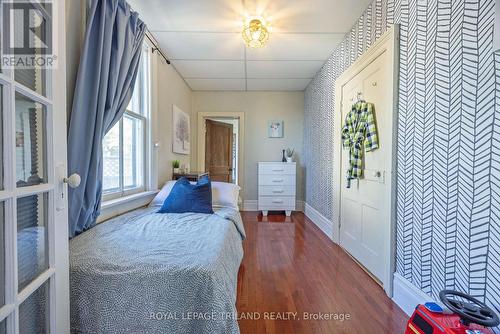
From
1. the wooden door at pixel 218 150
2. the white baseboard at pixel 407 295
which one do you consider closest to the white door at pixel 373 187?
the white baseboard at pixel 407 295

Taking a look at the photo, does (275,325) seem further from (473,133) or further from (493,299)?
(473,133)

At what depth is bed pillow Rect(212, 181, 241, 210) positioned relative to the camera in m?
2.39

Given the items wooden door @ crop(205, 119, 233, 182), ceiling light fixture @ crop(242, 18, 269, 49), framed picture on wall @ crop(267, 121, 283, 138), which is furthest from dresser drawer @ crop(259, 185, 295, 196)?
ceiling light fixture @ crop(242, 18, 269, 49)

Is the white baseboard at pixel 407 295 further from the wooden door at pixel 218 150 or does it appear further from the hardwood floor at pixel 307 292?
the wooden door at pixel 218 150

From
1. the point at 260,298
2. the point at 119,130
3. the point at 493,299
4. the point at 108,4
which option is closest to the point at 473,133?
the point at 493,299

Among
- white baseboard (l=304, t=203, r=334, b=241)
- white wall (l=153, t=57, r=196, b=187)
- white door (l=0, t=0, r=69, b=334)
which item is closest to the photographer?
white door (l=0, t=0, r=69, b=334)

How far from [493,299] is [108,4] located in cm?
277

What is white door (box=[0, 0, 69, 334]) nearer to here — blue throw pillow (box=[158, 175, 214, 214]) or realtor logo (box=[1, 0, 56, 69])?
realtor logo (box=[1, 0, 56, 69])

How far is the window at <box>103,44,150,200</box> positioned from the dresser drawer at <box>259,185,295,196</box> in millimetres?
2224

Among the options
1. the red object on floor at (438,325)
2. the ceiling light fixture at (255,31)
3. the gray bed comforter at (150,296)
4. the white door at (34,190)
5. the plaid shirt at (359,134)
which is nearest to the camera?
the white door at (34,190)

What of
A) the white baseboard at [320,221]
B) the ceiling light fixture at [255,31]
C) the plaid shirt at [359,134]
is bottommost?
the white baseboard at [320,221]

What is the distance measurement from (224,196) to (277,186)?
2.06 metres

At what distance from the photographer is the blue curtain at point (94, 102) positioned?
1.46 m

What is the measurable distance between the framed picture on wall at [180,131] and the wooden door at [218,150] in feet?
2.56
